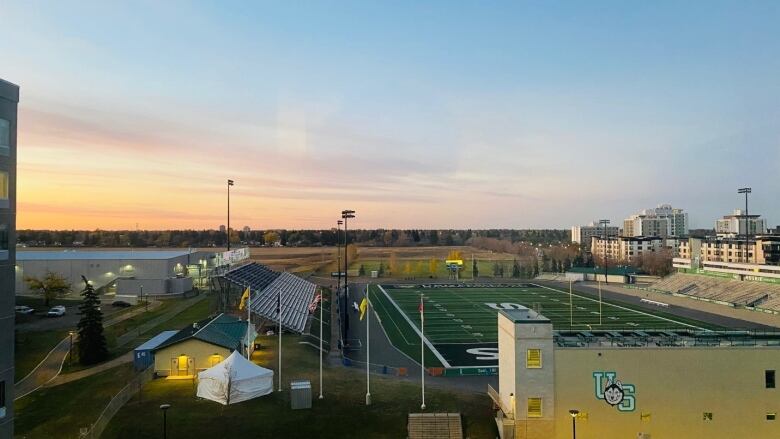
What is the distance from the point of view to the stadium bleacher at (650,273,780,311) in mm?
57344

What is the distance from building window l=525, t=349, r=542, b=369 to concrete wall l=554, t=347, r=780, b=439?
72 cm

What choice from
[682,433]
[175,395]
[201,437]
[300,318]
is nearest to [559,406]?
[682,433]

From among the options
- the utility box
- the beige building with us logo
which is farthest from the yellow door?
the beige building with us logo

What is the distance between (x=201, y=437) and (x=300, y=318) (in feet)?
71.2

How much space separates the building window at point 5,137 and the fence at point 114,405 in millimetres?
12918

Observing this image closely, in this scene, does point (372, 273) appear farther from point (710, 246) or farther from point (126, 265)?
point (710, 246)

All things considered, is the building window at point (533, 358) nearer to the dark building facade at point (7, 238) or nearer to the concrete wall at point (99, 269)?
the dark building facade at point (7, 238)

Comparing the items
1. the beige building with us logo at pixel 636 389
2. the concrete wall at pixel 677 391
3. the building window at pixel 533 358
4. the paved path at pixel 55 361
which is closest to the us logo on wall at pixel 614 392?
the beige building with us logo at pixel 636 389

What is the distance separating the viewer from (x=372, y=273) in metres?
96.3

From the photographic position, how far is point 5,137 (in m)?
11.9

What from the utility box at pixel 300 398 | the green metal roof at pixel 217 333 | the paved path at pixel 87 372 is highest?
the green metal roof at pixel 217 333

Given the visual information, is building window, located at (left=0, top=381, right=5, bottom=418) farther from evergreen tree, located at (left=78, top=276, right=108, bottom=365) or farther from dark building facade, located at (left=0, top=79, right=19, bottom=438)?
evergreen tree, located at (left=78, top=276, right=108, bottom=365)

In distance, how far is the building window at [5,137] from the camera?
11783 mm

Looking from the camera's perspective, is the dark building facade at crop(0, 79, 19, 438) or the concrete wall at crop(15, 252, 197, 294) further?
the concrete wall at crop(15, 252, 197, 294)
